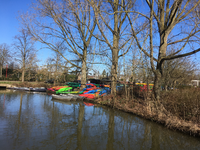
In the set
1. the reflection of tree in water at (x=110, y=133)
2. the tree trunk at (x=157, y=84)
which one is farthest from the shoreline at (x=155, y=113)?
the reflection of tree in water at (x=110, y=133)

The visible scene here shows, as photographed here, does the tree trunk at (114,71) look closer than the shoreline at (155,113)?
No

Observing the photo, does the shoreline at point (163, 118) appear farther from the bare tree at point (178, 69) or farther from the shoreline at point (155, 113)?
the bare tree at point (178, 69)

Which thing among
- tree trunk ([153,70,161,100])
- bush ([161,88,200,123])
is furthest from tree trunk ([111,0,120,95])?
bush ([161,88,200,123])

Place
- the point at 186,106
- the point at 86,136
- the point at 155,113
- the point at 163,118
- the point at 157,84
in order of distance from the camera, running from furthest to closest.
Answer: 1. the point at 157,84
2. the point at 155,113
3. the point at 163,118
4. the point at 186,106
5. the point at 86,136

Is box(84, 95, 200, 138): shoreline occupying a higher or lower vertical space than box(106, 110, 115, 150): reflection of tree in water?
higher

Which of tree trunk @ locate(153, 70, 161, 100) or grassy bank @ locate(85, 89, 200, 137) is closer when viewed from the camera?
grassy bank @ locate(85, 89, 200, 137)

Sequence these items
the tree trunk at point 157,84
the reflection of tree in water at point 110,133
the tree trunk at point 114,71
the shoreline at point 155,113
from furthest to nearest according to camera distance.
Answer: the tree trunk at point 114,71 < the tree trunk at point 157,84 < the shoreline at point 155,113 < the reflection of tree in water at point 110,133

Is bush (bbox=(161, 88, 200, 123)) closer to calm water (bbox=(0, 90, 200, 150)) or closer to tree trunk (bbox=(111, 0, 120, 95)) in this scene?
calm water (bbox=(0, 90, 200, 150))

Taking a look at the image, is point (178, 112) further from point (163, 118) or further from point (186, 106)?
point (163, 118)

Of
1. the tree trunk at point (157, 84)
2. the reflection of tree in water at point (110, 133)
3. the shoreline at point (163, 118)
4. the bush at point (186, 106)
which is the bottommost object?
the reflection of tree in water at point (110, 133)

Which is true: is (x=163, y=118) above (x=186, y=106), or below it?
below

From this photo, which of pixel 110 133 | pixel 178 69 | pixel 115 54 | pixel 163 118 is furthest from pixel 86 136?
pixel 178 69

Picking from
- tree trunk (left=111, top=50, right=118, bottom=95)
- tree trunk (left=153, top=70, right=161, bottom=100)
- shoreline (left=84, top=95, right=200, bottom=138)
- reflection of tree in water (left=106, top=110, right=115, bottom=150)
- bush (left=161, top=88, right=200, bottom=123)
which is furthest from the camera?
tree trunk (left=111, top=50, right=118, bottom=95)

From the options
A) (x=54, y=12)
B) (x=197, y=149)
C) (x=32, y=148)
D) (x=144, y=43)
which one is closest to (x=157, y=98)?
(x=144, y=43)
